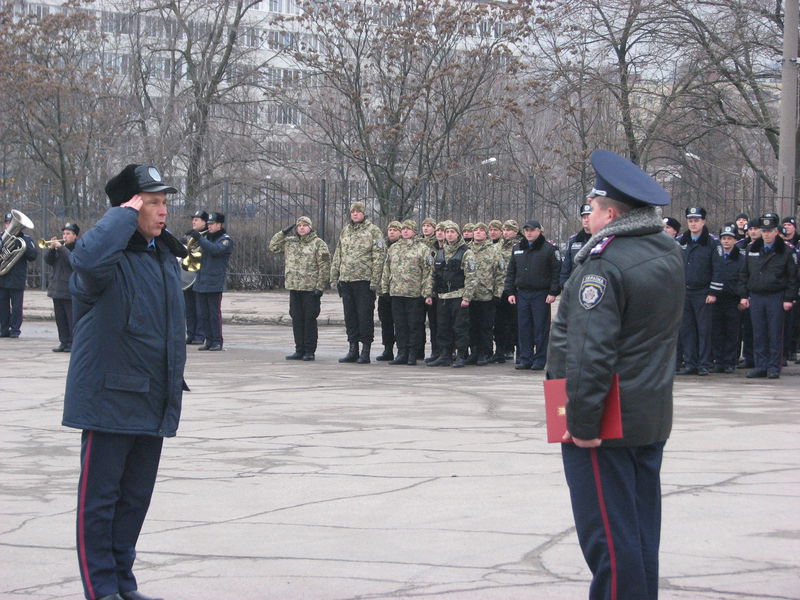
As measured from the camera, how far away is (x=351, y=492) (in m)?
7.32

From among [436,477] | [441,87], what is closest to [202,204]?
[441,87]

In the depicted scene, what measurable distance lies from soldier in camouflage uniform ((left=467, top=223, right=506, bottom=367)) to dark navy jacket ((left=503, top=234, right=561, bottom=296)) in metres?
0.31

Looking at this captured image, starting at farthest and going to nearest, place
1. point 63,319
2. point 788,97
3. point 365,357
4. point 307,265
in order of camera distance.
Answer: point 63,319 → point 788,97 → point 307,265 → point 365,357

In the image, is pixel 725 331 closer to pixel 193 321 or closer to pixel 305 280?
pixel 305 280

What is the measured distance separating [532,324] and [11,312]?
9114mm

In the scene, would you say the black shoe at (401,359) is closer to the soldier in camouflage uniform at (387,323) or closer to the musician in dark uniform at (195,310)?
the soldier in camouflage uniform at (387,323)

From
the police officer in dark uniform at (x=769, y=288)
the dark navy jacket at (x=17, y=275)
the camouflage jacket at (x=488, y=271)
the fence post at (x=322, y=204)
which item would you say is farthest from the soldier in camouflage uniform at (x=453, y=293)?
the fence post at (x=322, y=204)

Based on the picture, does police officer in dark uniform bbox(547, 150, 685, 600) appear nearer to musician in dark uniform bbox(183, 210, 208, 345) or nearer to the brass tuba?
musician in dark uniform bbox(183, 210, 208, 345)

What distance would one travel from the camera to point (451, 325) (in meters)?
15.8

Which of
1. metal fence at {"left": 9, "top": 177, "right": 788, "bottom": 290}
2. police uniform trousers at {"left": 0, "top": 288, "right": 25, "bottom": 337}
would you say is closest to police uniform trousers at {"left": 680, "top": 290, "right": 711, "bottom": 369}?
metal fence at {"left": 9, "top": 177, "right": 788, "bottom": 290}

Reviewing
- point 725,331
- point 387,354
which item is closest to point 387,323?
point 387,354

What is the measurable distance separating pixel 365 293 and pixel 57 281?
4.71 m

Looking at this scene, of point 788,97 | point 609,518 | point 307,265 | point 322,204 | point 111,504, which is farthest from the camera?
point 322,204

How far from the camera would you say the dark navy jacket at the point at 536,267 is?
15078mm
